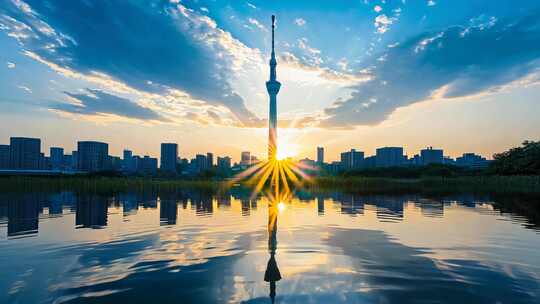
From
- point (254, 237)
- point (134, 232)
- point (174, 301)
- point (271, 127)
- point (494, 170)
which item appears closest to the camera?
point (174, 301)

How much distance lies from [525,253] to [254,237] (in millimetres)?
11529

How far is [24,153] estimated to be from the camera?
499ft

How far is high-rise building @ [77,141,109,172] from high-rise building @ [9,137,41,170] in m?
19.0

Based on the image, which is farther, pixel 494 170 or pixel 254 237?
pixel 494 170

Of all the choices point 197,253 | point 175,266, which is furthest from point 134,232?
point 175,266

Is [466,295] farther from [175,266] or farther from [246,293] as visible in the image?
[175,266]

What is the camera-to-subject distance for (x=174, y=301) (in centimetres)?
775

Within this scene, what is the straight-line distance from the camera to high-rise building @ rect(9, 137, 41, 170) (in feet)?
492

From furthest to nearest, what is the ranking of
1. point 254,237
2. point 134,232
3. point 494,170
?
point 494,170 → point 134,232 → point 254,237

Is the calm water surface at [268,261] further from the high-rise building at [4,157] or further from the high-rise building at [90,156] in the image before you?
the high-rise building at [90,156]

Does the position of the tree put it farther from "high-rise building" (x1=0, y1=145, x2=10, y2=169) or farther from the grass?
"high-rise building" (x1=0, y1=145, x2=10, y2=169)

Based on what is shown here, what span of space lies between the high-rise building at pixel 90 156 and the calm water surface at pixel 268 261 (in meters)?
167

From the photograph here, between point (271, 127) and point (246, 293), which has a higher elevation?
point (271, 127)

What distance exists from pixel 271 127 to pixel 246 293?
172049 mm
